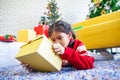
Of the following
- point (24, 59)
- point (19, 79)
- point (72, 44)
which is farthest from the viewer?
point (72, 44)

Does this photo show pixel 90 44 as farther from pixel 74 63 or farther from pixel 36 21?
pixel 36 21

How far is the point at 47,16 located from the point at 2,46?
6.25 ft

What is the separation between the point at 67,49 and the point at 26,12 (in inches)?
96.0

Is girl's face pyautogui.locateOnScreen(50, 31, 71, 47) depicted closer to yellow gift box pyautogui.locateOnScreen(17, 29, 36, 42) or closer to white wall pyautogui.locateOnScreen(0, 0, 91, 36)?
yellow gift box pyautogui.locateOnScreen(17, 29, 36, 42)

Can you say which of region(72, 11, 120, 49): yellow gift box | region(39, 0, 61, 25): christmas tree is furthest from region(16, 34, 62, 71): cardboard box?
region(39, 0, 61, 25): christmas tree

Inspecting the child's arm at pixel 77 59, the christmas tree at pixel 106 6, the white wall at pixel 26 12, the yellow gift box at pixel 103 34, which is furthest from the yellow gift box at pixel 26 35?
the child's arm at pixel 77 59

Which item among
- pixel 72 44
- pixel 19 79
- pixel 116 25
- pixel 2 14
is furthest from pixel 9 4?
pixel 19 79

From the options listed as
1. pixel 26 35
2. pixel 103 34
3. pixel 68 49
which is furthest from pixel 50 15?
pixel 68 49

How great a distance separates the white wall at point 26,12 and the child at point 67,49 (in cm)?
206

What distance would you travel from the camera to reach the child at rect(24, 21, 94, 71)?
694 millimetres

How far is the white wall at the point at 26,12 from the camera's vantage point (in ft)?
9.34

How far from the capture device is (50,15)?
2.86 m

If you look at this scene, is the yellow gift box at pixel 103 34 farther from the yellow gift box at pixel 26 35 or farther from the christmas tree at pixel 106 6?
the christmas tree at pixel 106 6

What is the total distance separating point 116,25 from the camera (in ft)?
4.14
